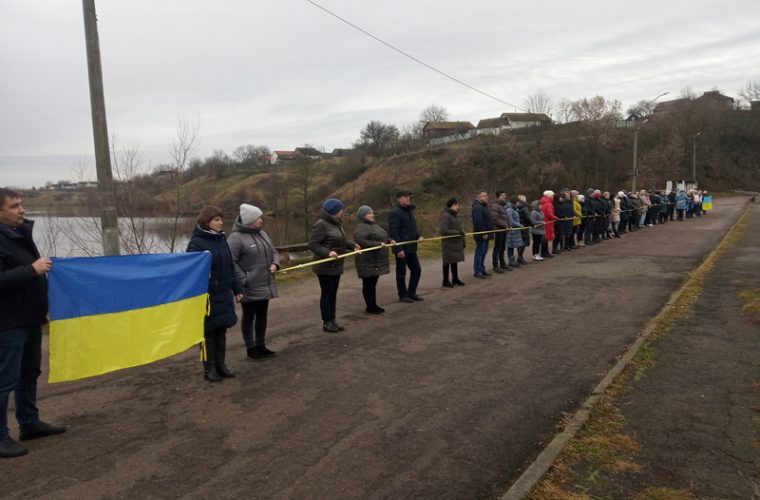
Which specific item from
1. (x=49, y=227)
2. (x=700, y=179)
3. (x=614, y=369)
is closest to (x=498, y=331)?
(x=614, y=369)

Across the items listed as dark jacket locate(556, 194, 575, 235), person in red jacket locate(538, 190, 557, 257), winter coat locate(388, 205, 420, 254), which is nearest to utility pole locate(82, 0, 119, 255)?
winter coat locate(388, 205, 420, 254)

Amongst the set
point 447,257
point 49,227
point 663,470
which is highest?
point 49,227

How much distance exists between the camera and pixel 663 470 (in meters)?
3.66

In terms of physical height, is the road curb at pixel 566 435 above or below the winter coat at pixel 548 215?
below

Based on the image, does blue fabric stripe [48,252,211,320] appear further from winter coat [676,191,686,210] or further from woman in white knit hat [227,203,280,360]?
winter coat [676,191,686,210]

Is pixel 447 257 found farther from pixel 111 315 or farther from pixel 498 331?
pixel 111 315

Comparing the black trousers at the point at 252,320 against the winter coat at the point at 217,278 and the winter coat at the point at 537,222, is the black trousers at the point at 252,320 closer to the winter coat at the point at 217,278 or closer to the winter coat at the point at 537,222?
the winter coat at the point at 217,278

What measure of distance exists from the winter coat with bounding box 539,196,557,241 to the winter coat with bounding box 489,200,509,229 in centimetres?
254

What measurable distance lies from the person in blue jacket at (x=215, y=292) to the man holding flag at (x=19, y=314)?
5.35 feet

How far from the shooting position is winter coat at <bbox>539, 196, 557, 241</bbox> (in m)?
15.3

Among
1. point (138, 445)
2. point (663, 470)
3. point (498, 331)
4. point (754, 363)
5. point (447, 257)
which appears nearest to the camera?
point (663, 470)

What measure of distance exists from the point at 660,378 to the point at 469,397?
6.71 feet

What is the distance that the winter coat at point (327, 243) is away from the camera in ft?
24.5

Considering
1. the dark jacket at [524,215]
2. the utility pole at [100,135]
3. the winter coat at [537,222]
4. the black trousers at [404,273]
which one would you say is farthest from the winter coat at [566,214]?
the utility pole at [100,135]
